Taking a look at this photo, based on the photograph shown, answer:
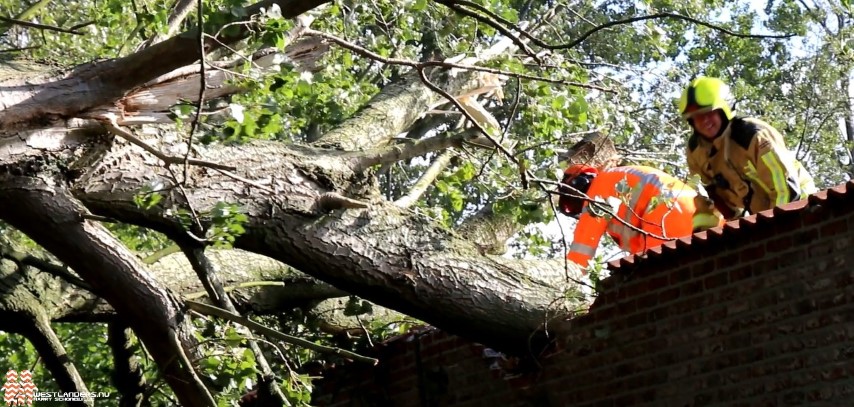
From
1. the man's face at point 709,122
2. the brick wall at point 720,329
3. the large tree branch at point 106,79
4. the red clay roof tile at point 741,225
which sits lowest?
the brick wall at point 720,329

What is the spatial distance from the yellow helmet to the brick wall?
1.87 m

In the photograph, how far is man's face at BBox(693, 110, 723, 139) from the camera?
7438mm

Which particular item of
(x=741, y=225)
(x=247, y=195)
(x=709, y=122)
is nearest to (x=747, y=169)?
(x=709, y=122)

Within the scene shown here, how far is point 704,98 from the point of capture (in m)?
7.36

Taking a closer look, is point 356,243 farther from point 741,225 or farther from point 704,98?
point 704,98

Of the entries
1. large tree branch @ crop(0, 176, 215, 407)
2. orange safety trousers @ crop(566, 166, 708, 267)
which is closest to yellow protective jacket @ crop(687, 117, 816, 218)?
orange safety trousers @ crop(566, 166, 708, 267)

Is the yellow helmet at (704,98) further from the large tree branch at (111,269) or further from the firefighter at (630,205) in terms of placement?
the large tree branch at (111,269)

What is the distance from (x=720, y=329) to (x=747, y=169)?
80.6 inches

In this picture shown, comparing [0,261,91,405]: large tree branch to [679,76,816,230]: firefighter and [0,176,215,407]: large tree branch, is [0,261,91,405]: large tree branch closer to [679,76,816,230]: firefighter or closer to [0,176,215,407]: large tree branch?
[0,176,215,407]: large tree branch

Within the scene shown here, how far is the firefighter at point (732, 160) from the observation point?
6.95 m

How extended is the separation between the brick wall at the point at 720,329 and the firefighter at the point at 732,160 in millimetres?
1517

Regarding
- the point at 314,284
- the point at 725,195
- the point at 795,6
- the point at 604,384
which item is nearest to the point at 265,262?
the point at 314,284

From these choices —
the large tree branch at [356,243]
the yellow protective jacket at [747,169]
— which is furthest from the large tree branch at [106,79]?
the yellow protective jacket at [747,169]

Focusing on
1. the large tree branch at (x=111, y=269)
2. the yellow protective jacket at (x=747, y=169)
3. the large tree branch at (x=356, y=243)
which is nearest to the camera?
the large tree branch at (x=111, y=269)
